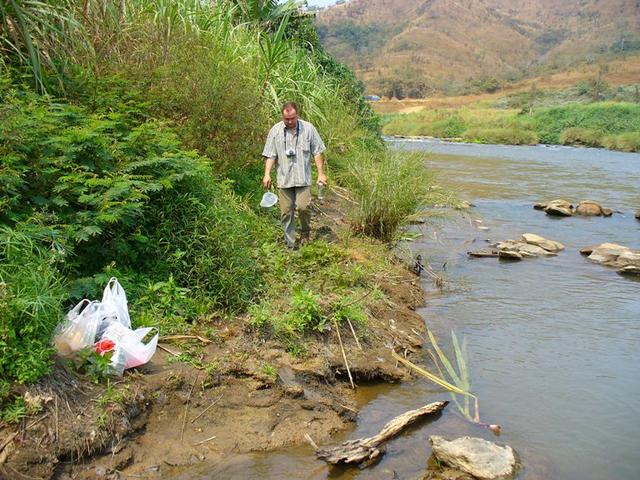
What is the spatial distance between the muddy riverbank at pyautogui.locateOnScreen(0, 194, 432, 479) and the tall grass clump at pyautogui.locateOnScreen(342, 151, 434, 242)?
2.82 m

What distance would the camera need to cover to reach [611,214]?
14.2 m

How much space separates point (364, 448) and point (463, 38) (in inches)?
5767

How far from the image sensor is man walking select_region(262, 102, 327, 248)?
684cm

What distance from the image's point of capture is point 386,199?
8000 mm

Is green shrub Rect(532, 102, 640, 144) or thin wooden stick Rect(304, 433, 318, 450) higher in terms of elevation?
green shrub Rect(532, 102, 640, 144)

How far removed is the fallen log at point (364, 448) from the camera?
12.6 feet

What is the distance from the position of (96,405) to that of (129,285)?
118 centimetres

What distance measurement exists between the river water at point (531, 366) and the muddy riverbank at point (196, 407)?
182mm

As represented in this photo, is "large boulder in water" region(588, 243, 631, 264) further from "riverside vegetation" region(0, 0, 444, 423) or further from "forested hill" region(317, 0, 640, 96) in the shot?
"forested hill" region(317, 0, 640, 96)

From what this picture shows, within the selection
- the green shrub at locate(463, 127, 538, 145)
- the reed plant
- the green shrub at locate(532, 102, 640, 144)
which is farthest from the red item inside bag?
the green shrub at locate(532, 102, 640, 144)

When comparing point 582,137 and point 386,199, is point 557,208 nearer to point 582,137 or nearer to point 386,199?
point 386,199

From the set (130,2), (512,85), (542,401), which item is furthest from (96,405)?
(512,85)

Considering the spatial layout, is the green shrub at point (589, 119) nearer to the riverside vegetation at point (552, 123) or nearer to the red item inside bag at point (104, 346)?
the riverside vegetation at point (552, 123)

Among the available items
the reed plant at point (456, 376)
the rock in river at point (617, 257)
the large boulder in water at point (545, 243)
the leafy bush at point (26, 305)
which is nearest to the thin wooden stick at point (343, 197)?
the reed plant at point (456, 376)
